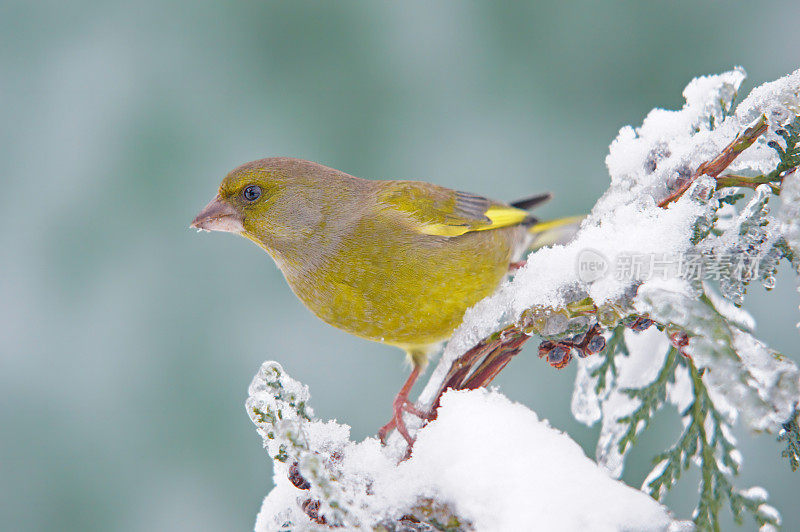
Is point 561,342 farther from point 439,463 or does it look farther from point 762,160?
point 762,160

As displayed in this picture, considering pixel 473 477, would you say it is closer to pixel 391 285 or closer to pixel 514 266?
pixel 391 285

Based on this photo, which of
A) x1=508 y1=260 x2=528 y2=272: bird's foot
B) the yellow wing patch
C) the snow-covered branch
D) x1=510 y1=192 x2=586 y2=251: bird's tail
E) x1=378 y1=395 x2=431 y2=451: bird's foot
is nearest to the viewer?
the snow-covered branch

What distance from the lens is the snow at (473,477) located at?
27.2 inches

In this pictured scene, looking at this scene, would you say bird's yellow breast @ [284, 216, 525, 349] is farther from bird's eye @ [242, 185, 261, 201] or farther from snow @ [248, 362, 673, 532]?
snow @ [248, 362, 673, 532]

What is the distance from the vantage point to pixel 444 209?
53.7 inches

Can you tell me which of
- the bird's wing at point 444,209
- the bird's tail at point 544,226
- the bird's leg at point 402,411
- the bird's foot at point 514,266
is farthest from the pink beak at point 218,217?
the bird's tail at point 544,226

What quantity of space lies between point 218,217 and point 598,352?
745 millimetres

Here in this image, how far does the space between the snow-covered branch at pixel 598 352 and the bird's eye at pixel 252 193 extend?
1.67 ft

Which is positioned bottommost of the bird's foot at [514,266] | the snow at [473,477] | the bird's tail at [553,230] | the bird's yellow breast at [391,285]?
the snow at [473,477]

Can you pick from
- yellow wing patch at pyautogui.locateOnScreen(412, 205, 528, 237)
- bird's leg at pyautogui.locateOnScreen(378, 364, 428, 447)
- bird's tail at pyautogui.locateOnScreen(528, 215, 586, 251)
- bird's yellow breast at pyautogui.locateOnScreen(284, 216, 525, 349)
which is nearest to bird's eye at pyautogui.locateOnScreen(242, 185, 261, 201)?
bird's yellow breast at pyautogui.locateOnScreen(284, 216, 525, 349)

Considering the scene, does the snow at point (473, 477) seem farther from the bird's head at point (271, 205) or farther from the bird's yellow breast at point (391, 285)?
the bird's head at point (271, 205)

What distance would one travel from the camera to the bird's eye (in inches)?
47.5

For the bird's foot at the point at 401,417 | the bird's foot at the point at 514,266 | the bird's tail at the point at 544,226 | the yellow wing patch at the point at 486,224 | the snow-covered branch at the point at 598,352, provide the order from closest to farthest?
the snow-covered branch at the point at 598,352 → the bird's foot at the point at 401,417 → the yellow wing patch at the point at 486,224 → the bird's foot at the point at 514,266 → the bird's tail at the point at 544,226

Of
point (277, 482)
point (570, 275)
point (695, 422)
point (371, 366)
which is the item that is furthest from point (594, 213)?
point (371, 366)
